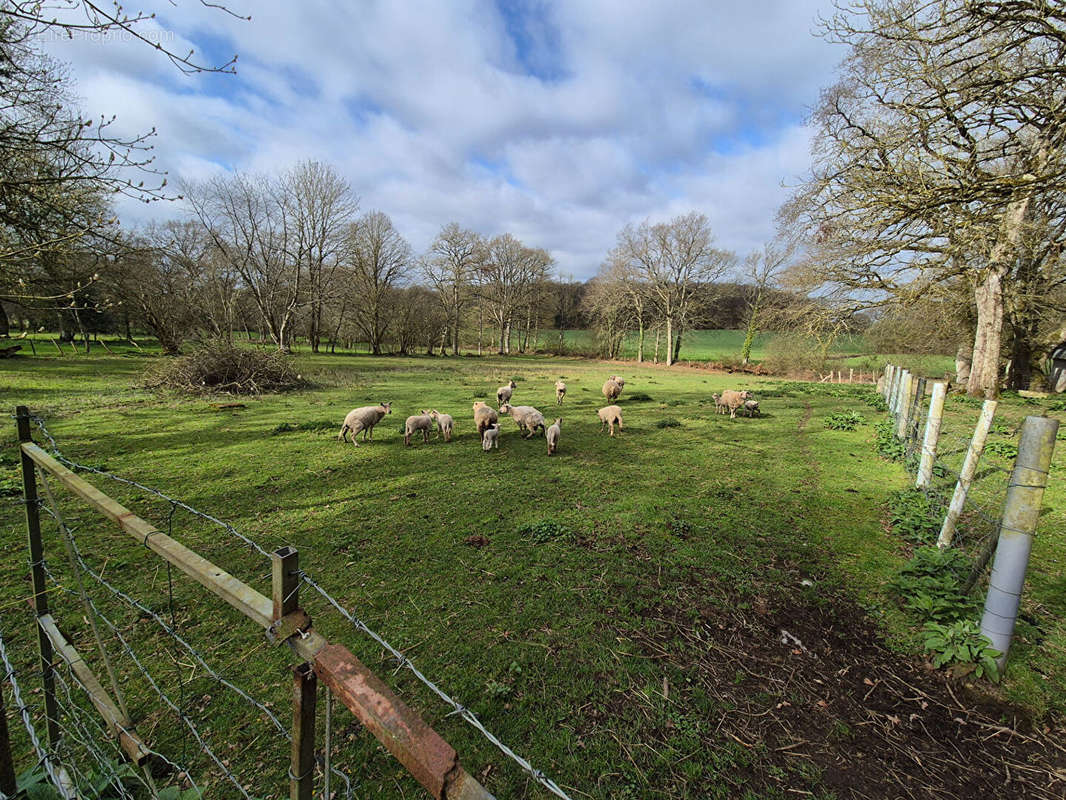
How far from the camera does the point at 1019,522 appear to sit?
9.86 ft

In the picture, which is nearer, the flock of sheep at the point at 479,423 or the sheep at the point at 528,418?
the flock of sheep at the point at 479,423

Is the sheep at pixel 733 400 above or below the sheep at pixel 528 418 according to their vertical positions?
above

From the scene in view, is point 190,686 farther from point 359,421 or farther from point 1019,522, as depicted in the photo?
point 359,421

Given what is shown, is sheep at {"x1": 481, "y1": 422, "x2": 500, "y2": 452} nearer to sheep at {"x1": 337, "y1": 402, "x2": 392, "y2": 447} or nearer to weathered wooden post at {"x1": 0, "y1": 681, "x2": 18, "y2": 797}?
sheep at {"x1": 337, "y1": 402, "x2": 392, "y2": 447}

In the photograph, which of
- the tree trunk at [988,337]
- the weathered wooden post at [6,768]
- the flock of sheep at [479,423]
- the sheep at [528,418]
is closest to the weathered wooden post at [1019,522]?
the weathered wooden post at [6,768]

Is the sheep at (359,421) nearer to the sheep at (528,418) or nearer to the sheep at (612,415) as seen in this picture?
the sheep at (528,418)

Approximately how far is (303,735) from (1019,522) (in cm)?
458

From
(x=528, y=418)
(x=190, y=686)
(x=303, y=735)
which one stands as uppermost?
(x=303, y=735)

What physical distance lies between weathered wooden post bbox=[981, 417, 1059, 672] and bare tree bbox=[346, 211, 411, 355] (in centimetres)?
4566

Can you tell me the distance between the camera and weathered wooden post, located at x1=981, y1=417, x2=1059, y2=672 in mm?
2932

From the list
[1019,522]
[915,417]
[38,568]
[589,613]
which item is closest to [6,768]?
[38,568]

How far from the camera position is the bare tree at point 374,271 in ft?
140

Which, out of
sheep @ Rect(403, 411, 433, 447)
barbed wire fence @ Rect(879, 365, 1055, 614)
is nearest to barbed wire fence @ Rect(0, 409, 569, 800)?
barbed wire fence @ Rect(879, 365, 1055, 614)

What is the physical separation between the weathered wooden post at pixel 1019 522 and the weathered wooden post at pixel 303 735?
4.42m
